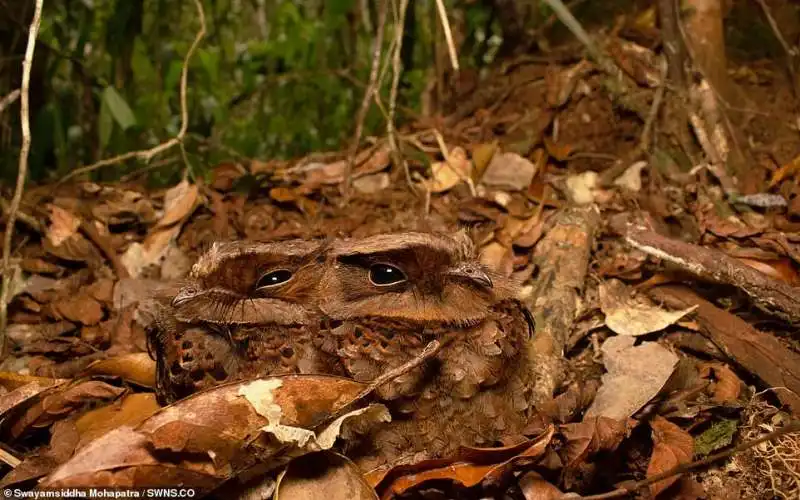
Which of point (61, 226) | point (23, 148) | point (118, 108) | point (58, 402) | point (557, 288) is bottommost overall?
point (557, 288)

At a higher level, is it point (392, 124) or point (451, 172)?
point (392, 124)

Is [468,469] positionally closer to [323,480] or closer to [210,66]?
[323,480]

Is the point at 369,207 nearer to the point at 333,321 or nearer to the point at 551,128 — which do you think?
the point at 551,128

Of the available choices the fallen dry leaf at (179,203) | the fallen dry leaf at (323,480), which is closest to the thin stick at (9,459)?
the fallen dry leaf at (323,480)

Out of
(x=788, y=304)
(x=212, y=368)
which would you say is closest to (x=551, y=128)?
(x=788, y=304)

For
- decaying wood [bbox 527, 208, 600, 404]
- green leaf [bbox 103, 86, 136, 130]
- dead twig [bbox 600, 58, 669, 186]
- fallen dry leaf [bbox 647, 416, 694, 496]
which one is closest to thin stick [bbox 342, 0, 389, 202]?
decaying wood [bbox 527, 208, 600, 404]

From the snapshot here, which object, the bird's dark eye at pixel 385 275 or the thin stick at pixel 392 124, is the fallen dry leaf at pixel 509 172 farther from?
the bird's dark eye at pixel 385 275

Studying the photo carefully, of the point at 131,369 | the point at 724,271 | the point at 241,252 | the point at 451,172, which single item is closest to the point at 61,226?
the point at 131,369
